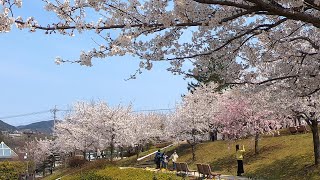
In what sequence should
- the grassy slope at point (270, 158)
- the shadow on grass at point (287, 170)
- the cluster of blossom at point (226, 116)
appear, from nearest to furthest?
the shadow on grass at point (287, 170) < the grassy slope at point (270, 158) < the cluster of blossom at point (226, 116)

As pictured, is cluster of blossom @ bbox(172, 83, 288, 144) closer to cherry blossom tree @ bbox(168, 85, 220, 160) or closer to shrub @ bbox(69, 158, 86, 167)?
cherry blossom tree @ bbox(168, 85, 220, 160)

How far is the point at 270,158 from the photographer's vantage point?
24500mm

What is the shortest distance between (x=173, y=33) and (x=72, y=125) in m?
40.2

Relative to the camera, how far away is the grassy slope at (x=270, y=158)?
65.9ft

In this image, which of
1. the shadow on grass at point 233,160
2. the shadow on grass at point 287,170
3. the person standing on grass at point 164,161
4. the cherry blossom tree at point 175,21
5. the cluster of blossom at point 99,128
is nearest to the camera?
the cherry blossom tree at point 175,21

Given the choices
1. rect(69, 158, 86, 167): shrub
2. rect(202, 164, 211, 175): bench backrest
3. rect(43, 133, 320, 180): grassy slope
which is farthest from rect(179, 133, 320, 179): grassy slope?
rect(69, 158, 86, 167): shrub

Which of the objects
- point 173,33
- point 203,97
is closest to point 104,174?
point 173,33

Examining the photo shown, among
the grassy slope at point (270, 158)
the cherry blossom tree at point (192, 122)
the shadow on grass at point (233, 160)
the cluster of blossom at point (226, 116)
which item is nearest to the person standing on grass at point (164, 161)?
the grassy slope at point (270, 158)

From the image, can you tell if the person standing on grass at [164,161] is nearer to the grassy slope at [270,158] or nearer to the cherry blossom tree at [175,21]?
the grassy slope at [270,158]

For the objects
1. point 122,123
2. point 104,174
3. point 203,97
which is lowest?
point 104,174

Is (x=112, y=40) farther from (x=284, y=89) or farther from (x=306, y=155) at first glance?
(x=306, y=155)

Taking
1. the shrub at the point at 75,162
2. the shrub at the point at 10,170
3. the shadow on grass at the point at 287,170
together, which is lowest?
the shrub at the point at 10,170

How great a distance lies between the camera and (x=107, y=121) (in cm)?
3569

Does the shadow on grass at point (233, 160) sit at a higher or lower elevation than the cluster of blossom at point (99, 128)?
lower
